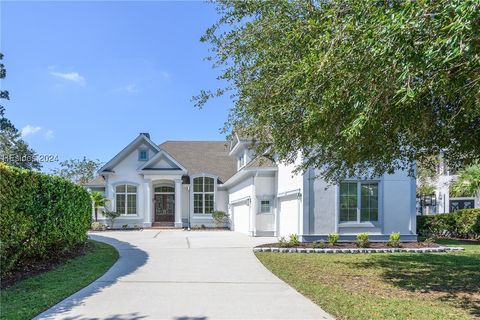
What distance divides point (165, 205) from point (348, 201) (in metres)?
16.1

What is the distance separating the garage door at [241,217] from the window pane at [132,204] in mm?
7174

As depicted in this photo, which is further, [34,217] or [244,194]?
[244,194]

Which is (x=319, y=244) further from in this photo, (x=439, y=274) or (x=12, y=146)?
(x=12, y=146)

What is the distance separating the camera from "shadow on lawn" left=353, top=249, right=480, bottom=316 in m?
7.99

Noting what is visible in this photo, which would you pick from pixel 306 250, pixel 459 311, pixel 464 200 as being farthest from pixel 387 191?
pixel 464 200

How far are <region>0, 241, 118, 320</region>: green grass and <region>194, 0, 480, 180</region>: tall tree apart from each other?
506 centimetres

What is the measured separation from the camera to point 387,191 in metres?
16.6

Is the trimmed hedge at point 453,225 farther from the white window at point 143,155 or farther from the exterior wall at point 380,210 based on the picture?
the white window at point 143,155

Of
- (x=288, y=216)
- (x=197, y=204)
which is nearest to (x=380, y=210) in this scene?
(x=288, y=216)

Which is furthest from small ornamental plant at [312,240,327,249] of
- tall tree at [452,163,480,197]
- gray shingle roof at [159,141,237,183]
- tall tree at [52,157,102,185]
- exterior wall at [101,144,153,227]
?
tall tree at [52,157,102,185]

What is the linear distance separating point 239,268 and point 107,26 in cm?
840

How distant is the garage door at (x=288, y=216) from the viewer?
57.1ft

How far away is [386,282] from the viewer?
9.16m

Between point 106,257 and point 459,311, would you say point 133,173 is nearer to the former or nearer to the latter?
point 106,257
